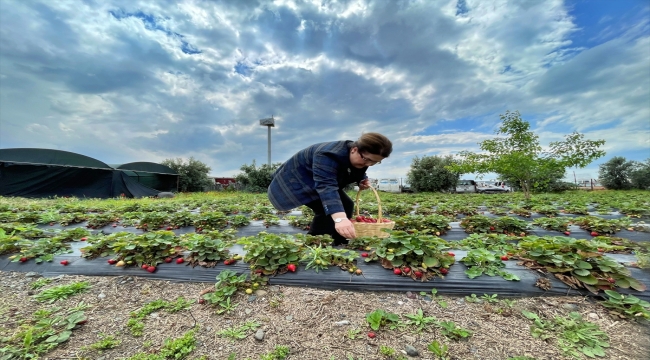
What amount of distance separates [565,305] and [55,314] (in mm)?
2897

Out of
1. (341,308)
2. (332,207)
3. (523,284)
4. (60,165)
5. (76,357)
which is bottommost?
(76,357)

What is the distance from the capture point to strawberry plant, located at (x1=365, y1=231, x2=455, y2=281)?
1705 millimetres

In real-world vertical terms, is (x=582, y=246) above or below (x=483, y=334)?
above

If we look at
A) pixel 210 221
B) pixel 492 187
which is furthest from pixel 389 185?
pixel 210 221

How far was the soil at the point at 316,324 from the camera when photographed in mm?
1246

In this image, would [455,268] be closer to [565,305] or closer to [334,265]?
[565,305]

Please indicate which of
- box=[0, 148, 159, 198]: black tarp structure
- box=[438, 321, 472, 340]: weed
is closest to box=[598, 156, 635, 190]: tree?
box=[438, 321, 472, 340]: weed

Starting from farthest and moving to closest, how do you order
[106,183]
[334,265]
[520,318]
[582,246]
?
[106,183] < [334,265] < [582,246] < [520,318]

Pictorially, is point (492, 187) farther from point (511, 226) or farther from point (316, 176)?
point (316, 176)

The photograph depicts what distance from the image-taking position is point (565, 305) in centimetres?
147

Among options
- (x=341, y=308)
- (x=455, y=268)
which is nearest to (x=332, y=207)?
(x=341, y=308)

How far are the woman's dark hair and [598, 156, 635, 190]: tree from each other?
21.8 metres

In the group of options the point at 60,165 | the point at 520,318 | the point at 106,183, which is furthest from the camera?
the point at 106,183

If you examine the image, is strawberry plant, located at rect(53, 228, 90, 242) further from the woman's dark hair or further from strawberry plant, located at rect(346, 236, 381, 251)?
the woman's dark hair
